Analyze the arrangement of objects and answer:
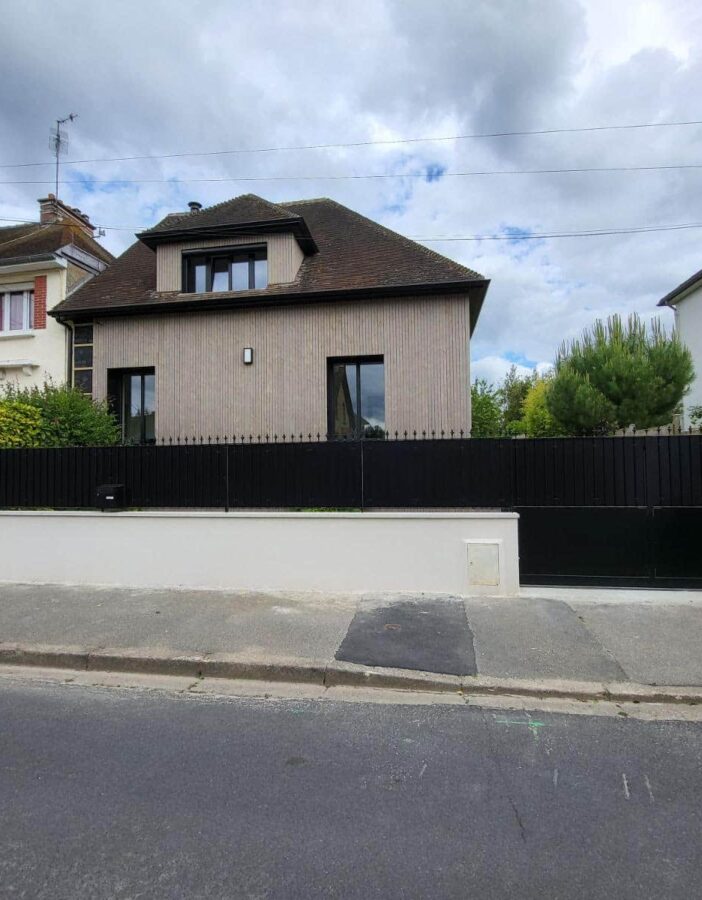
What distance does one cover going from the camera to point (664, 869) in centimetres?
236

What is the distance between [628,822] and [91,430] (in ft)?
30.7

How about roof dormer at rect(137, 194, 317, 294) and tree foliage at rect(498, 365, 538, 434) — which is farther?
tree foliage at rect(498, 365, 538, 434)

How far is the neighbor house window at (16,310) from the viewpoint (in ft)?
43.5

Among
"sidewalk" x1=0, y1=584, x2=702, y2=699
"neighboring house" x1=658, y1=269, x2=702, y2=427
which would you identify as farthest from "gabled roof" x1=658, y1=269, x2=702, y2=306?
"sidewalk" x1=0, y1=584, x2=702, y2=699

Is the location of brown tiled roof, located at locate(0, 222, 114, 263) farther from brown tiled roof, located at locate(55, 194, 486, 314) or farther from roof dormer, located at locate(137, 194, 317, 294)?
roof dormer, located at locate(137, 194, 317, 294)

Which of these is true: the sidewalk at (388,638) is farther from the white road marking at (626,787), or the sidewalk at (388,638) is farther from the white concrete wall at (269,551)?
the white road marking at (626,787)

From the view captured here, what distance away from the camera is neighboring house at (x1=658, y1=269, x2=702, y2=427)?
17188mm

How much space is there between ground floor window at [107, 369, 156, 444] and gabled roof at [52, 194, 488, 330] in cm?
136

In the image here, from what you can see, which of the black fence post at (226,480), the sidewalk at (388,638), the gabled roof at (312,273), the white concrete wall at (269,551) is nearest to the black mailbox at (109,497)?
the white concrete wall at (269,551)

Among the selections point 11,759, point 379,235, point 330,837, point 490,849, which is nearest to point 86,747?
point 11,759

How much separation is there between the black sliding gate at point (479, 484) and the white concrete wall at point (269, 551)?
0.45 meters

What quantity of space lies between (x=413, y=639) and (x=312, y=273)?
845cm

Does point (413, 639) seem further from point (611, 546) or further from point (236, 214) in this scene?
point (236, 214)

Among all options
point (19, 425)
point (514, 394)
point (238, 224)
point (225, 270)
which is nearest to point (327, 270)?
point (238, 224)
